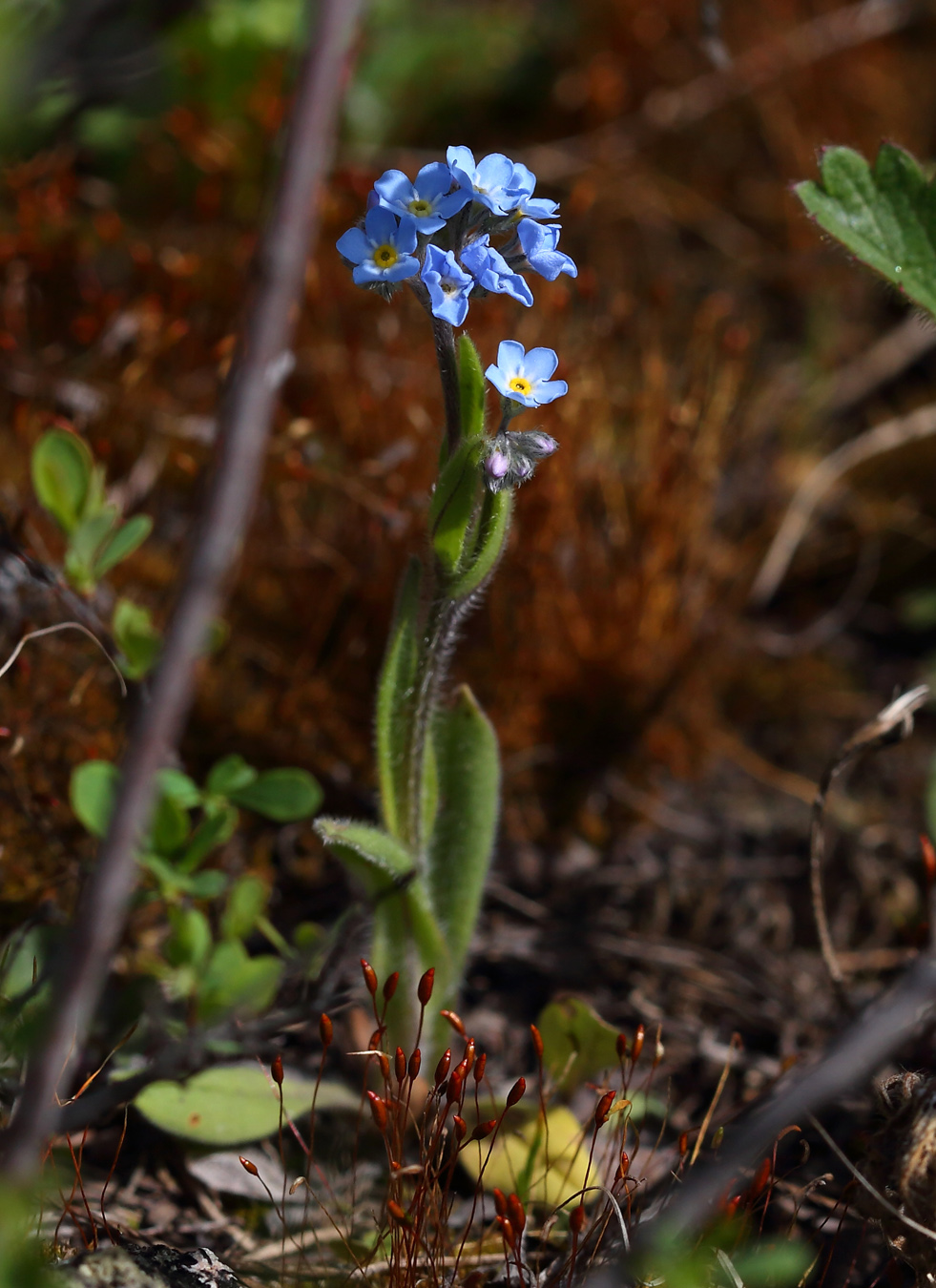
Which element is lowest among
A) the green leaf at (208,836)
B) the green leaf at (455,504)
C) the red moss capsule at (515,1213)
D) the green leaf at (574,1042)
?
the green leaf at (574,1042)

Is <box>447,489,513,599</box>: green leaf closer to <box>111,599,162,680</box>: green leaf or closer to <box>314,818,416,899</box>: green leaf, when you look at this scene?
<box>314,818,416,899</box>: green leaf

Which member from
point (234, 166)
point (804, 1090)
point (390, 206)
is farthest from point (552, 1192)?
point (234, 166)

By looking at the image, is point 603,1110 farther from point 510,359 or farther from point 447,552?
point 510,359

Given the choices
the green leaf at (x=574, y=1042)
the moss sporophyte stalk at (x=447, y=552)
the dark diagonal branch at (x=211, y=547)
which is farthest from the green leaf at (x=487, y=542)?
the green leaf at (x=574, y=1042)

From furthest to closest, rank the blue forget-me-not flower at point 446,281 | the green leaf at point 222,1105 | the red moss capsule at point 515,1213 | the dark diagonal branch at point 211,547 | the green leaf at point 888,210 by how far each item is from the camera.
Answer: the green leaf at point 888,210, the green leaf at point 222,1105, the red moss capsule at point 515,1213, the blue forget-me-not flower at point 446,281, the dark diagonal branch at point 211,547

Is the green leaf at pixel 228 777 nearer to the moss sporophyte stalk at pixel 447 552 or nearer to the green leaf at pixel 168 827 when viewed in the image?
the green leaf at pixel 168 827

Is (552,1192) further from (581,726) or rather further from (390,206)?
(390,206)

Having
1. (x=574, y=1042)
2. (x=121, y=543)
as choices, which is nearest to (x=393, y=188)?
(x=121, y=543)
